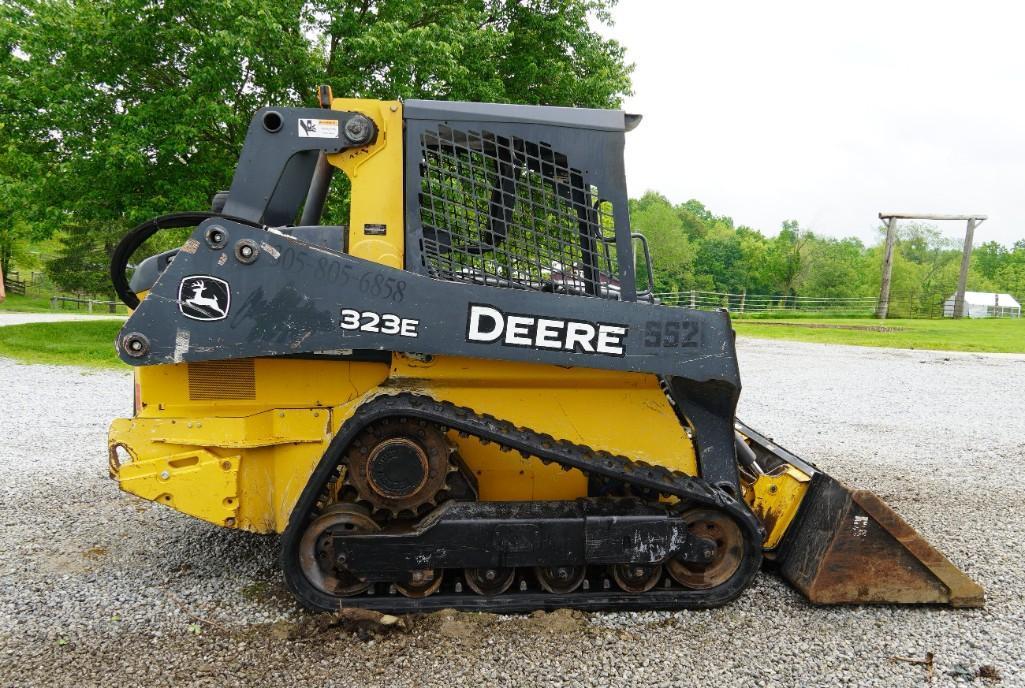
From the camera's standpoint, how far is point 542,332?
3.47 metres

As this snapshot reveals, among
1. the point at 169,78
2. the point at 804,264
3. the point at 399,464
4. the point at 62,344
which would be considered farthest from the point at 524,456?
the point at 804,264

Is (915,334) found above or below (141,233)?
below

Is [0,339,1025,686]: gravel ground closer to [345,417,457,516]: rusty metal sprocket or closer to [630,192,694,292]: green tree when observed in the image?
[345,417,457,516]: rusty metal sprocket

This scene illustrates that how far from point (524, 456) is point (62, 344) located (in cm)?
1495

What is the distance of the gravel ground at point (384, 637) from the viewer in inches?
123

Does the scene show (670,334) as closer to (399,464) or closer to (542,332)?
(542,332)

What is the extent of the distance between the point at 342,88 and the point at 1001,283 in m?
76.8

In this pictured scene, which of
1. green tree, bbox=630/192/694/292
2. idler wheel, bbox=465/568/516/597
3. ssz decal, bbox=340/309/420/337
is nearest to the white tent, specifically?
green tree, bbox=630/192/694/292

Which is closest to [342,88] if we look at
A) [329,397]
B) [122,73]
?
[122,73]

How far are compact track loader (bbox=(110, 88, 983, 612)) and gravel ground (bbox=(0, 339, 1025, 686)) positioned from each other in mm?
194

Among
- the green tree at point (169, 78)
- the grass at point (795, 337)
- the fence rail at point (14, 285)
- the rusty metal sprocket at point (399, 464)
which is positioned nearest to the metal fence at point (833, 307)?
the grass at point (795, 337)

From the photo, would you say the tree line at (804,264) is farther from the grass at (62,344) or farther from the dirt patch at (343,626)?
the dirt patch at (343,626)

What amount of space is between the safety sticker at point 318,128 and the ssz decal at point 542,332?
117 cm

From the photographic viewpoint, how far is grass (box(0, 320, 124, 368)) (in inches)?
541
